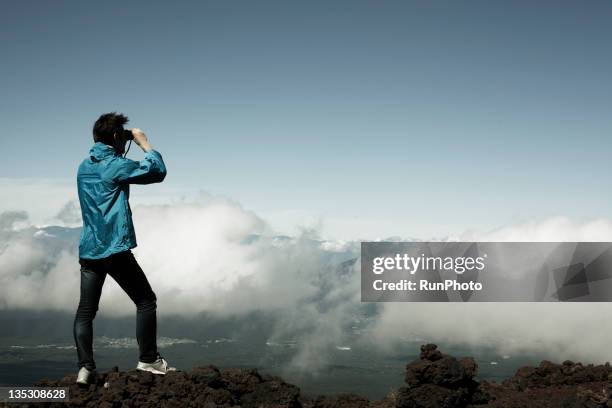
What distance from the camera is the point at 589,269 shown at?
84.4ft

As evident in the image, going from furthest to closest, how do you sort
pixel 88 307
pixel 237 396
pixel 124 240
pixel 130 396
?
pixel 237 396 → pixel 130 396 → pixel 88 307 → pixel 124 240

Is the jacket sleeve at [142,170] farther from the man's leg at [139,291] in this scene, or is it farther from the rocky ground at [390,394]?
the rocky ground at [390,394]

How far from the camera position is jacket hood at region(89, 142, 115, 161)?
7.51m

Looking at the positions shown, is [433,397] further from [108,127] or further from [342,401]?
[108,127]

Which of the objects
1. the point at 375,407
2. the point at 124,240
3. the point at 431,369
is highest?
the point at 124,240

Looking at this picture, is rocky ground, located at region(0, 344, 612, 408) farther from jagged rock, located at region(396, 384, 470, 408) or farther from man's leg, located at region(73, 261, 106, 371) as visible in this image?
man's leg, located at region(73, 261, 106, 371)

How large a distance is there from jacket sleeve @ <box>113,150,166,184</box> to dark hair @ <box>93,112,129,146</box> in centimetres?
62

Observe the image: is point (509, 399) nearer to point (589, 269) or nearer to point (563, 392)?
point (563, 392)

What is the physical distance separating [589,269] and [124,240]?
24.2 m

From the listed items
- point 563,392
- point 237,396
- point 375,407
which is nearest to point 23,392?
point 237,396

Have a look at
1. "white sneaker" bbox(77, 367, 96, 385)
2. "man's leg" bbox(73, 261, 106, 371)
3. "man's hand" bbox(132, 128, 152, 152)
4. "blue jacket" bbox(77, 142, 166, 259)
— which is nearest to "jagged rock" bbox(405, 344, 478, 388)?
"white sneaker" bbox(77, 367, 96, 385)

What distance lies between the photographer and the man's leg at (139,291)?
23.9 ft

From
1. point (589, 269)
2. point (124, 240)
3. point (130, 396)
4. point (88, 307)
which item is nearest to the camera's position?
point (124, 240)

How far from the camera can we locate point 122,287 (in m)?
7.43
